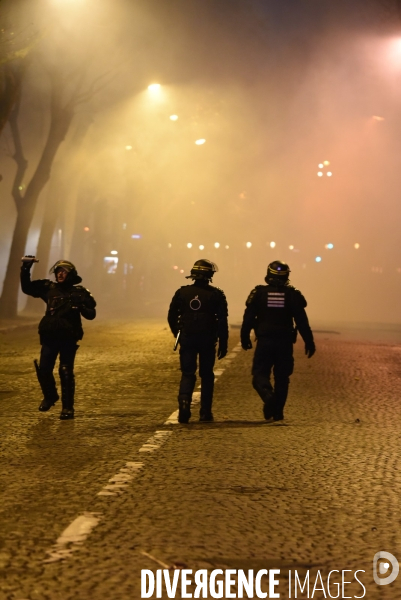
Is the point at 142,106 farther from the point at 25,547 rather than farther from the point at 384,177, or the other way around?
the point at 384,177

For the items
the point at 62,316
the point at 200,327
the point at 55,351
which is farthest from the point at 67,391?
the point at 200,327

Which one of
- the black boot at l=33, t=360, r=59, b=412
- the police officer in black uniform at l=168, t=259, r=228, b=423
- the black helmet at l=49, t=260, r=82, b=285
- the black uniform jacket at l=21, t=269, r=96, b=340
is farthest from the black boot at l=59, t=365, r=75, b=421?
the police officer in black uniform at l=168, t=259, r=228, b=423

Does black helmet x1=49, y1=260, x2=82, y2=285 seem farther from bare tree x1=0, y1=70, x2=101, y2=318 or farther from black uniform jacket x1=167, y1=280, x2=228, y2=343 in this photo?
bare tree x1=0, y1=70, x2=101, y2=318

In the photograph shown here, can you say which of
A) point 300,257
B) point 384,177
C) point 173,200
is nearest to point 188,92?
point 173,200

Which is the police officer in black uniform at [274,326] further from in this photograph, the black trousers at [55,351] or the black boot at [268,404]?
the black trousers at [55,351]

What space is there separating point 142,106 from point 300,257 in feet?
263

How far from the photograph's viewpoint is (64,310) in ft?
33.1

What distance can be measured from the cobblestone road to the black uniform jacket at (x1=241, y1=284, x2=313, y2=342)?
98 cm

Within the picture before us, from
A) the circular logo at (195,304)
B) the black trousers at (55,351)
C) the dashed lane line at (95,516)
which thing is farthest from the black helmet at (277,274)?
the black trousers at (55,351)

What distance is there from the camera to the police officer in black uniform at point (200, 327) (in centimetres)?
1002

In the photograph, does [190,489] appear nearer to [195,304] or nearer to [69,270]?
[195,304]

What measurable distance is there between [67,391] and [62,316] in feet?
2.73

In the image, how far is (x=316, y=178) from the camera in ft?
303

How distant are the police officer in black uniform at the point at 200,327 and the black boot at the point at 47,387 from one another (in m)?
1.45
